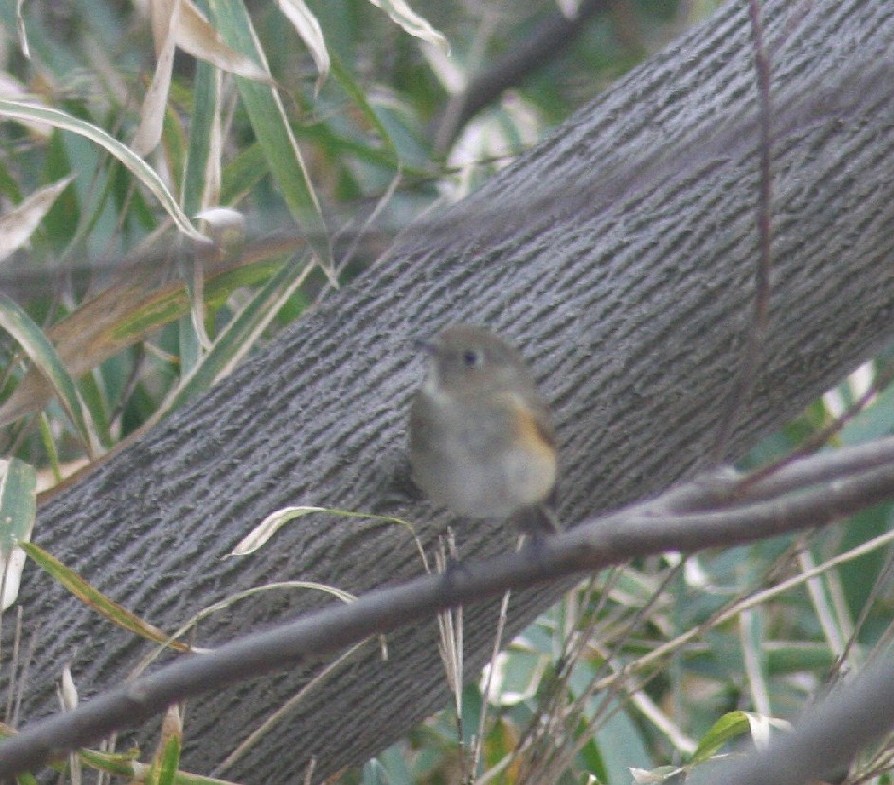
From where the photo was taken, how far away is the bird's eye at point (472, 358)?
6.18ft

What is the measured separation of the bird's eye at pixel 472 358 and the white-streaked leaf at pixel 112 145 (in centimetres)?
63

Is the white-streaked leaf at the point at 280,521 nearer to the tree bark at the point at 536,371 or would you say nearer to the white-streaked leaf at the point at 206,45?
the tree bark at the point at 536,371

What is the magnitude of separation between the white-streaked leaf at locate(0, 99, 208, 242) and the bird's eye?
0.63 m

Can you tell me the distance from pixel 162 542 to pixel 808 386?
0.98 metres

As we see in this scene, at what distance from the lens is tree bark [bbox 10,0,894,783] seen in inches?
79.6

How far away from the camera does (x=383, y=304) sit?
2146 mm

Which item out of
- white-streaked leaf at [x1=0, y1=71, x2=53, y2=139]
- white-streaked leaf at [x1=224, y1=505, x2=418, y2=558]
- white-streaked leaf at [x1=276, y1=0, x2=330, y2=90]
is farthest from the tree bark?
white-streaked leaf at [x1=0, y1=71, x2=53, y2=139]

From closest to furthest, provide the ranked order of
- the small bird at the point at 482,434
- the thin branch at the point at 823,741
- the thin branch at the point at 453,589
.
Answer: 1. the thin branch at the point at 823,741
2. the thin branch at the point at 453,589
3. the small bird at the point at 482,434

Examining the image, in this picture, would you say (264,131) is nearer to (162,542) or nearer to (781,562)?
(162,542)

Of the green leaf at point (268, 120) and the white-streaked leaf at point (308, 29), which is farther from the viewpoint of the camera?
the green leaf at point (268, 120)

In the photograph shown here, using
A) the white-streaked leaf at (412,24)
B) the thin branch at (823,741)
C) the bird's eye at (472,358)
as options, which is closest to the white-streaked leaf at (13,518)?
the bird's eye at (472,358)

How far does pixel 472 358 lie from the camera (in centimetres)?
189

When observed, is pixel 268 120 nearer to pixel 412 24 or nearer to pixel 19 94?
pixel 412 24

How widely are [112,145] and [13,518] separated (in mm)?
635
